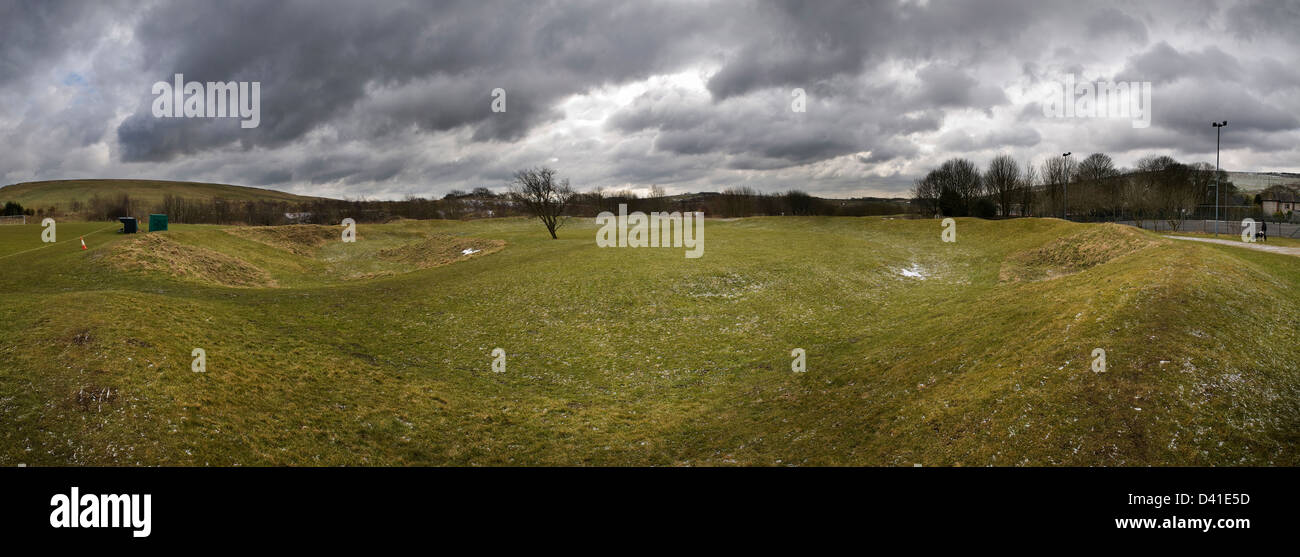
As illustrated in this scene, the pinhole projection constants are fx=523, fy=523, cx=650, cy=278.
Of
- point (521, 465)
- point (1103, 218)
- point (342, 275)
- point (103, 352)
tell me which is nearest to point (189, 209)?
point (342, 275)

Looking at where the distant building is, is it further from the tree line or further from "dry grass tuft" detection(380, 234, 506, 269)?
"dry grass tuft" detection(380, 234, 506, 269)

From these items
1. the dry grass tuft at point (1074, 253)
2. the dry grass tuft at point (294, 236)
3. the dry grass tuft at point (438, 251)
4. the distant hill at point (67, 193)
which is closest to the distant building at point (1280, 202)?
the dry grass tuft at point (1074, 253)

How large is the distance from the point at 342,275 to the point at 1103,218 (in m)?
147

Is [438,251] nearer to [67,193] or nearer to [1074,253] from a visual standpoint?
[1074,253]

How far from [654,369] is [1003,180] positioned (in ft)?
389

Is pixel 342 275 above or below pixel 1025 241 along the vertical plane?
below

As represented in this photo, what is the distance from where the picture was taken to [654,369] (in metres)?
20.7

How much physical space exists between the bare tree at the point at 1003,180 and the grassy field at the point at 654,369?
8826cm

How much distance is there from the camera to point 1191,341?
41.2ft

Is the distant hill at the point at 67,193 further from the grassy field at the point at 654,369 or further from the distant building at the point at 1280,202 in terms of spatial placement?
the distant building at the point at 1280,202

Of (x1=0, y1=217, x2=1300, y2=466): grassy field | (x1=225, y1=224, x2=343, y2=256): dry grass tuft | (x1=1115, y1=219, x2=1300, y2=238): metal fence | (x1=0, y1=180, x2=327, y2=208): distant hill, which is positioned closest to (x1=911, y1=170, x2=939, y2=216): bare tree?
(x1=1115, y1=219, x2=1300, y2=238): metal fence

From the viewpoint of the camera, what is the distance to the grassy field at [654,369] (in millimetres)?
10727

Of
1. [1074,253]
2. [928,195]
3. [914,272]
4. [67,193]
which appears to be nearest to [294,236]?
[914,272]
